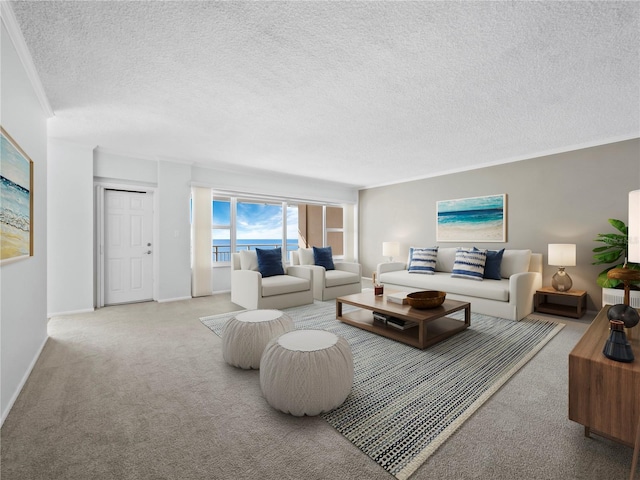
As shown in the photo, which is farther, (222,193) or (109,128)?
(222,193)

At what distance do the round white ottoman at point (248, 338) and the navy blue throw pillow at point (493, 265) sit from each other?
133 inches

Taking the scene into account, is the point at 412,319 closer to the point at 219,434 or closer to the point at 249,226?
the point at 219,434

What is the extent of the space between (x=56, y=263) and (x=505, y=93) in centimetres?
558

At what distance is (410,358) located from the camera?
2.49 m

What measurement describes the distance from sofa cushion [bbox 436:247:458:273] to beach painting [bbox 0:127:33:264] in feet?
17.3

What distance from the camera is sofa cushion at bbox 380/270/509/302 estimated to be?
373 cm

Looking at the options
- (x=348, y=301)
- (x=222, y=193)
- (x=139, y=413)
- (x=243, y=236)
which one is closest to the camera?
(x=139, y=413)

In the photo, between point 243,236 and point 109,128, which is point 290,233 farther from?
point 109,128

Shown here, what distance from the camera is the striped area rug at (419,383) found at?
1.49 metres

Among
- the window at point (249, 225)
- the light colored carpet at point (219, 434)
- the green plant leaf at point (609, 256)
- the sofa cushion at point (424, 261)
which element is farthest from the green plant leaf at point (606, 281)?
the window at point (249, 225)

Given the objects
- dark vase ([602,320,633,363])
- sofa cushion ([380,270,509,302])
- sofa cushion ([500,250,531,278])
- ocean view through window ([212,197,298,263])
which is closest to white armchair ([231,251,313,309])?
ocean view through window ([212,197,298,263])

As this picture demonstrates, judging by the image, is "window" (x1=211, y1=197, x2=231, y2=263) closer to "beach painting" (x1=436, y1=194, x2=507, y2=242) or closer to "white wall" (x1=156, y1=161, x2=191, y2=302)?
"white wall" (x1=156, y1=161, x2=191, y2=302)

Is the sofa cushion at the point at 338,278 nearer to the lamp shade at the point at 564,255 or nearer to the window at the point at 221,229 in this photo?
the window at the point at 221,229

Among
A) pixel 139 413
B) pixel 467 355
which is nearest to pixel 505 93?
pixel 467 355
